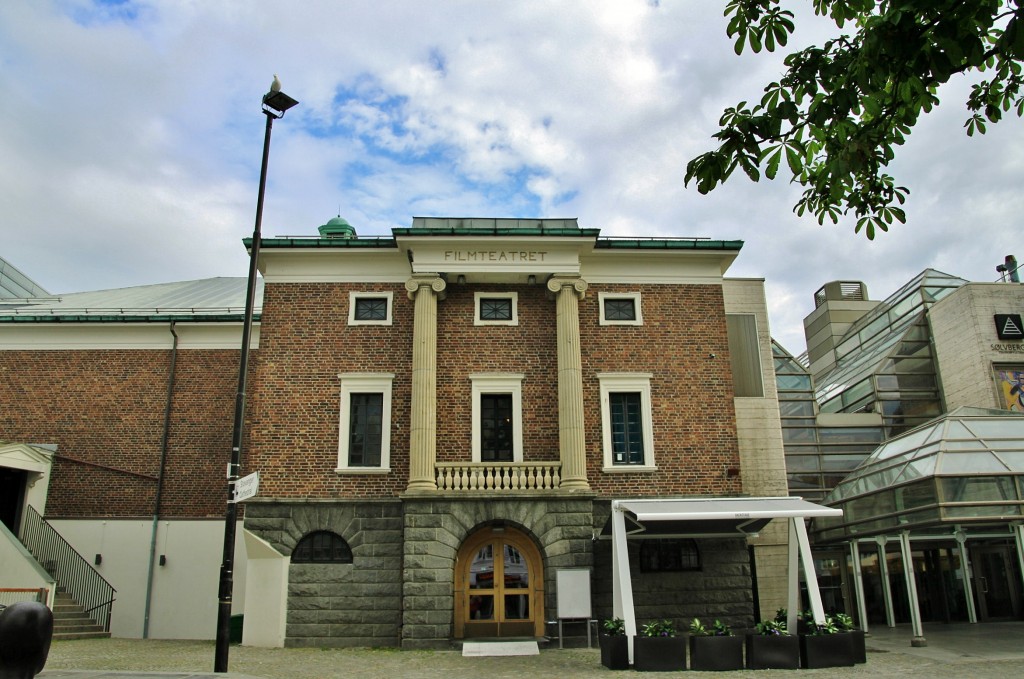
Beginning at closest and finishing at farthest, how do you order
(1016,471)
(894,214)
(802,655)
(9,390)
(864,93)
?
(864,93) → (894,214) → (802,655) → (1016,471) → (9,390)

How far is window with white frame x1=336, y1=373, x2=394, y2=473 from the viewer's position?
1894cm

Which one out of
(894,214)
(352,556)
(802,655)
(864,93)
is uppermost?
(864,93)

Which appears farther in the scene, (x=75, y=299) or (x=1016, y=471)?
(x=75, y=299)

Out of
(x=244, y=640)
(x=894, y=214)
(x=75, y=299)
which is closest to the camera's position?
(x=894, y=214)

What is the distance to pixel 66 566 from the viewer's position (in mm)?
20234

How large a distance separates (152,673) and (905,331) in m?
25.0

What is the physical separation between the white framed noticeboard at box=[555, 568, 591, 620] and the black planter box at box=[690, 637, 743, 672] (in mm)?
3581

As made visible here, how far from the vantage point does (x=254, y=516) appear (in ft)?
59.7

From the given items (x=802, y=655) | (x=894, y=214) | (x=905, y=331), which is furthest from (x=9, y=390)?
(x=905, y=331)

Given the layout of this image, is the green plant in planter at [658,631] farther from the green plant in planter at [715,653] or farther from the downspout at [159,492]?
the downspout at [159,492]

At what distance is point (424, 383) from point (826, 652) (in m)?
10.0

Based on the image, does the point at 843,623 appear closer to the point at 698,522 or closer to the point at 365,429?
the point at 698,522

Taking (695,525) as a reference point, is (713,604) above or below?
below

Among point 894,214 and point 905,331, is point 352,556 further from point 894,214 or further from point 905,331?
point 905,331
